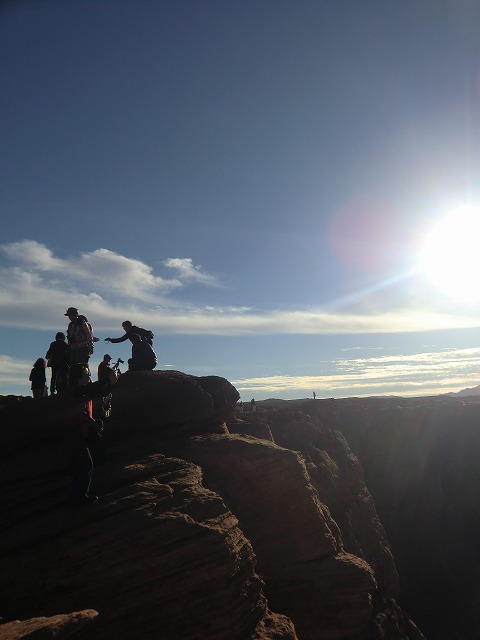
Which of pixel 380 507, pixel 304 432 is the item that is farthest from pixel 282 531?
pixel 380 507

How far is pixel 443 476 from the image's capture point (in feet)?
144

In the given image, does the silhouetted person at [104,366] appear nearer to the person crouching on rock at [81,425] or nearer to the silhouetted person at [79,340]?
the silhouetted person at [79,340]

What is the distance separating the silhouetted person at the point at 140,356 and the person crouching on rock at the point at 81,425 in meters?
5.15

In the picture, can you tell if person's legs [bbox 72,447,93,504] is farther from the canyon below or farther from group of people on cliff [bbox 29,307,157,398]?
group of people on cliff [bbox 29,307,157,398]

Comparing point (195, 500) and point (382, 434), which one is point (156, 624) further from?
point (382, 434)

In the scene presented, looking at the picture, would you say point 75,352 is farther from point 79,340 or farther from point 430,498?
point 430,498

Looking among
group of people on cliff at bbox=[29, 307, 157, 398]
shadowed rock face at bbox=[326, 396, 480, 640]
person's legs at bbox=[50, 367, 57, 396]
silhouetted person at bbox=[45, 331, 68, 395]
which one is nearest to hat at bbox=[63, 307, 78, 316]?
group of people on cliff at bbox=[29, 307, 157, 398]

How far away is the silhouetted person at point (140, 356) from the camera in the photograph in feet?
51.1

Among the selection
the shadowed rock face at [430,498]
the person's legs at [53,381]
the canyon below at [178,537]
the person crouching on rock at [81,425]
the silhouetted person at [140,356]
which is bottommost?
the shadowed rock face at [430,498]

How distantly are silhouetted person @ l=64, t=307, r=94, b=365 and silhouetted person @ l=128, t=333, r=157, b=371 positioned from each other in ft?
6.07

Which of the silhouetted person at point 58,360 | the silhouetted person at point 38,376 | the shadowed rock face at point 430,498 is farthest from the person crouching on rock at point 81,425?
the shadowed rock face at point 430,498

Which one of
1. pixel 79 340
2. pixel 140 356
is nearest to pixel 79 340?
pixel 79 340

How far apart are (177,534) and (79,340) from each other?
6.56 metres

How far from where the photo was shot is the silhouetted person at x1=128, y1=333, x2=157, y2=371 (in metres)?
15.6
